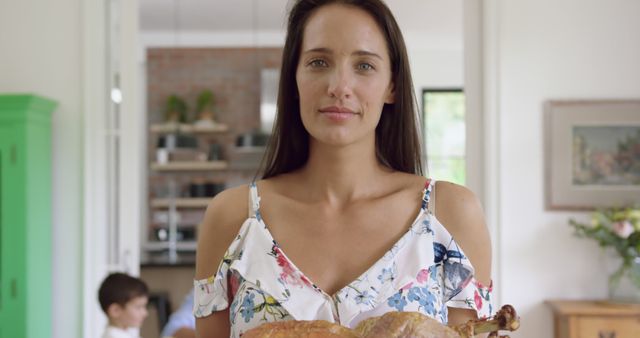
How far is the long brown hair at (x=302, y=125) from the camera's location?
42.9 inches

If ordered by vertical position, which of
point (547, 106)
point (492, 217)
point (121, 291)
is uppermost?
point (547, 106)

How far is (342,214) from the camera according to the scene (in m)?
1.08

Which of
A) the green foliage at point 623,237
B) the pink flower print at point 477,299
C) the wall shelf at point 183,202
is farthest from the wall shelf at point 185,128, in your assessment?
the pink flower print at point 477,299

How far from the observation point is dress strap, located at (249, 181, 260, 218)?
3.60ft

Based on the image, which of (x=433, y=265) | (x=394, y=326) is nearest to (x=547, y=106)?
(x=433, y=265)

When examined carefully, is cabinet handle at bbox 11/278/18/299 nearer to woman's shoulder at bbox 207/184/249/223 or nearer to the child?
the child

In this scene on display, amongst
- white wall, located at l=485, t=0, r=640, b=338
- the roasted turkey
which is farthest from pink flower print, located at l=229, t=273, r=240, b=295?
white wall, located at l=485, t=0, r=640, b=338

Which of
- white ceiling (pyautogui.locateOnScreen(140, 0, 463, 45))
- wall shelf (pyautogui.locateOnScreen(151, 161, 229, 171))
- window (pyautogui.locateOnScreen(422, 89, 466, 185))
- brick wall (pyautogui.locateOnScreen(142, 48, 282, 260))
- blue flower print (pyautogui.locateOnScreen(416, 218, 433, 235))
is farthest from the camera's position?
window (pyautogui.locateOnScreen(422, 89, 466, 185))

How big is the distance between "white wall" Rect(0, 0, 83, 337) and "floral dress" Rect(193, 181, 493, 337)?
10.3ft

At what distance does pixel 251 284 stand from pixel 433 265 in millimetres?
240

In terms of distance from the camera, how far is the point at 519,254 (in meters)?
4.02

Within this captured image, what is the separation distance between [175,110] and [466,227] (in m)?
7.00

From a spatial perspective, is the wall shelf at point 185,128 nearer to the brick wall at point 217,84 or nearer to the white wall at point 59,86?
the brick wall at point 217,84

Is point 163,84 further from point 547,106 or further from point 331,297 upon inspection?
point 331,297
